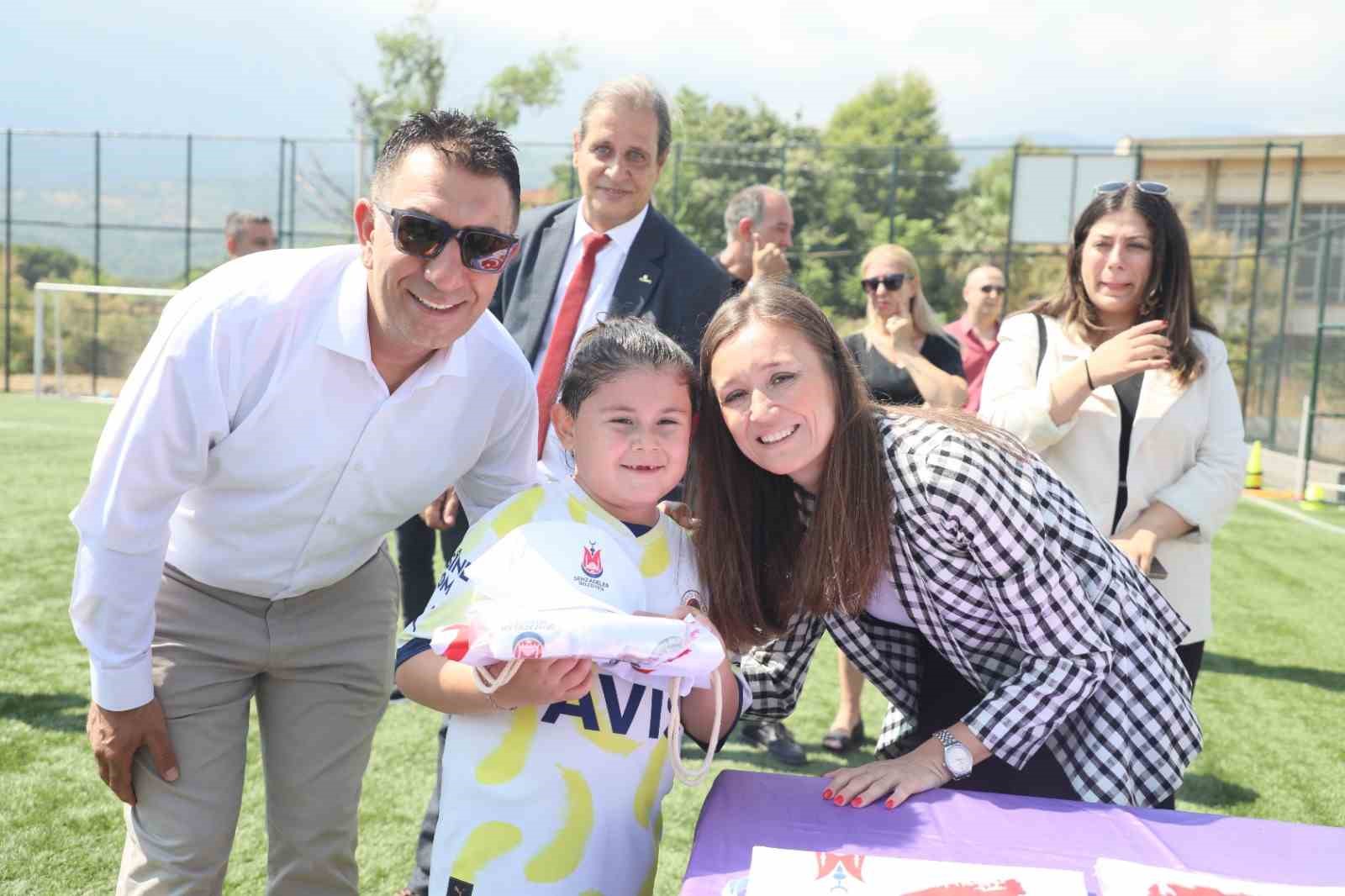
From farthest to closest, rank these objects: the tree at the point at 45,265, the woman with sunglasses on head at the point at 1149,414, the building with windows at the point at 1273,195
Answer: the tree at the point at 45,265
the building with windows at the point at 1273,195
the woman with sunglasses on head at the point at 1149,414

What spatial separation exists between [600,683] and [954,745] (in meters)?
0.67

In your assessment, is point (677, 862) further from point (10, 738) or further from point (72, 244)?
point (72, 244)

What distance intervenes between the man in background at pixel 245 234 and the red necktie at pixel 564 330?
13.8ft

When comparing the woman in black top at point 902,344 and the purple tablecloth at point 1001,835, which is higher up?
the woman in black top at point 902,344

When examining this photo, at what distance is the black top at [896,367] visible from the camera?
4488 millimetres

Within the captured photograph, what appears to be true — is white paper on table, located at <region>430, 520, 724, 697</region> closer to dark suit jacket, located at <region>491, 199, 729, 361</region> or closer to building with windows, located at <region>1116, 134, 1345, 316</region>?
dark suit jacket, located at <region>491, 199, 729, 361</region>

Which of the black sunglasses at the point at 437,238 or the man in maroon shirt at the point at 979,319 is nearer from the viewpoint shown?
the black sunglasses at the point at 437,238

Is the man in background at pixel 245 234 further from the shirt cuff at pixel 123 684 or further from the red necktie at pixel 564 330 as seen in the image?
the shirt cuff at pixel 123 684

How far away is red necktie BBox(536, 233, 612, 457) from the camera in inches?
136

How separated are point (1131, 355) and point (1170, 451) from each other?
40 centimetres

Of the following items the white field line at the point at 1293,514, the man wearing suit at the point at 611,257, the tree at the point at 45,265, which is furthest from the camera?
the tree at the point at 45,265

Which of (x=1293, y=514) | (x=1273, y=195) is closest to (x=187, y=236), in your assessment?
(x=1293, y=514)

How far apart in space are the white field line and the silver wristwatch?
10.5 metres

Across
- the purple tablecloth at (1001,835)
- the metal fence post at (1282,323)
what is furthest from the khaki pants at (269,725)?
the metal fence post at (1282,323)
